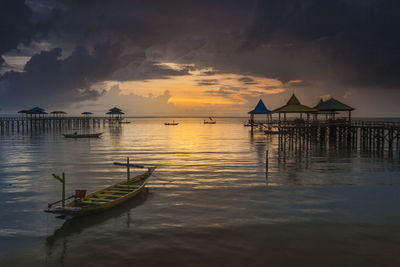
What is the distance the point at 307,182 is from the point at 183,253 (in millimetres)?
12259

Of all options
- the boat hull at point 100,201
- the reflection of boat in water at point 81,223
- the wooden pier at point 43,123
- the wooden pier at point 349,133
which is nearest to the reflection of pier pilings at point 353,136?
the wooden pier at point 349,133

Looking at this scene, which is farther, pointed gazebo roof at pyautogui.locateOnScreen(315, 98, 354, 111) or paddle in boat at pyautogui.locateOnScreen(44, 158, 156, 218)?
pointed gazebo roof at pyautogui.locateOnScreen(315, 98, 354, 111)

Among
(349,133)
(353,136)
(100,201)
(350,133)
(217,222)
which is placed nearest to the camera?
(217,222)

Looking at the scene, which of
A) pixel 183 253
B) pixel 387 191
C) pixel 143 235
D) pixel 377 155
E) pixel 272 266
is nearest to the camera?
pixel 272 266

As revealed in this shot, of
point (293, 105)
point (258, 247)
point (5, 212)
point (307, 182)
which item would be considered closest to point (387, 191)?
point (307, 182)

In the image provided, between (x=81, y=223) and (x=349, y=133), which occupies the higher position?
(x=349, y=133)

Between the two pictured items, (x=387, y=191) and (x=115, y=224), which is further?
(x=387, y=191)

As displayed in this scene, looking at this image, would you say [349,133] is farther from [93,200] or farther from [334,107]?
[93,200]

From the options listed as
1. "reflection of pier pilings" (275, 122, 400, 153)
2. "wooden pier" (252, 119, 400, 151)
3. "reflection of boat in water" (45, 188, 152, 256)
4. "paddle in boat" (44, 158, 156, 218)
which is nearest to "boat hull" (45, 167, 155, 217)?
"paddle in boat" (44, 158, 156, 218)

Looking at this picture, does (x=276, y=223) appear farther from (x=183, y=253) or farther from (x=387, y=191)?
(x=387, y=191)

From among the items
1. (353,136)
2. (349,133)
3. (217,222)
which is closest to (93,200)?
(217,222)

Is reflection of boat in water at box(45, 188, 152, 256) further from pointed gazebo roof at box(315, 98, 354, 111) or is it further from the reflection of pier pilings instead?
pointed gazebo roof at box(315, 98, 354, 111)

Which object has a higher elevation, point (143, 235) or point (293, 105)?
point (293, 105)

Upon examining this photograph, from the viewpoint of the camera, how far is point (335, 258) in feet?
30.9
